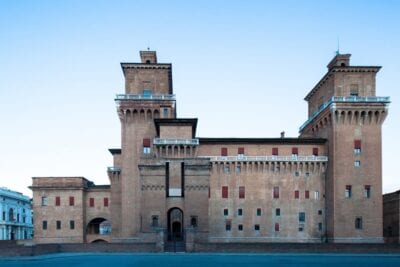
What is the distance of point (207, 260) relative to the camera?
129 feet

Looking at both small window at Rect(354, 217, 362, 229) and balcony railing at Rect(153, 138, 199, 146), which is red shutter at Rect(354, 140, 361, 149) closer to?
small window at Rect(354, 217, 362, 229)

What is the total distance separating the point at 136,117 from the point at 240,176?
683 inches

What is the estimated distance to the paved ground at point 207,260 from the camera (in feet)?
117

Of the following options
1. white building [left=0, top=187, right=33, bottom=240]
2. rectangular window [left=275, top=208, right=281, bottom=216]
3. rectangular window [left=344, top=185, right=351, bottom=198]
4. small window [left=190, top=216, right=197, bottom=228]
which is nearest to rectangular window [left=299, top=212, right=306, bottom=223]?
rectangular window [left=275, top=208, right=281, bottom=216]

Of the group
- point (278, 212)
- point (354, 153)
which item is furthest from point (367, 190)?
point (278, 212)

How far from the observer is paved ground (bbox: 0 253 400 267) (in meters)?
35.8

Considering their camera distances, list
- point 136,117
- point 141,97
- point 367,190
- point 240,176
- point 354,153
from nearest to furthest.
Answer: point 367,190, point 354,153, point 141,97, point 136,117, point 240,176

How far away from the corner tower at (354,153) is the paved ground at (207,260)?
13204 mm

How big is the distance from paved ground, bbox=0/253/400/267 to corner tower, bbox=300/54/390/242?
43.3 feet

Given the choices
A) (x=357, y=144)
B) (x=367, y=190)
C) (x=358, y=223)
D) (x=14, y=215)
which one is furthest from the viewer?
(x=14, y=215)

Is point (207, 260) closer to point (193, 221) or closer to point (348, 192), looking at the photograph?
point (193, 221)

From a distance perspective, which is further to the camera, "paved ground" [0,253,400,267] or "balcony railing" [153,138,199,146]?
"balcony railing" [153,138,199,146]

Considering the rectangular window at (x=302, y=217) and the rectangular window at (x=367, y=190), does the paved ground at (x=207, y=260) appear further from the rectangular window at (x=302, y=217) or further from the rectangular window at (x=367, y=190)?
the rectangular window at (x=302, y=217)

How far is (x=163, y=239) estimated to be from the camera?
5038 cm
